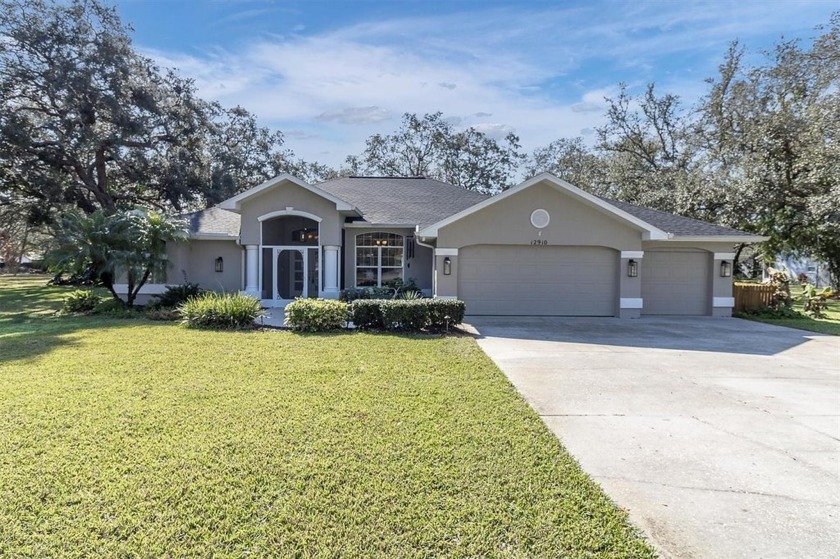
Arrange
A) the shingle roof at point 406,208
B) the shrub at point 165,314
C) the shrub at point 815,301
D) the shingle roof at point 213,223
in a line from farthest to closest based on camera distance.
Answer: the shingle roof at point 213,223 < the shrub at point 815,301 < the shingle roof at point 406,208 < the shrub at point 165,314

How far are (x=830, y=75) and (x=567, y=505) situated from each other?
2290 centimetres

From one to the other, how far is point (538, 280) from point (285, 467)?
446 inches

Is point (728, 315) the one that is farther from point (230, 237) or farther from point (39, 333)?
point (39, 333)

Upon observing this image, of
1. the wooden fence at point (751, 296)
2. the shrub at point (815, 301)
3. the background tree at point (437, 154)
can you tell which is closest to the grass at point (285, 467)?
the wooden fence at point (751, 296)

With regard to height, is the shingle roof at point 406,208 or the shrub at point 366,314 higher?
the shingle roof at point 406,208

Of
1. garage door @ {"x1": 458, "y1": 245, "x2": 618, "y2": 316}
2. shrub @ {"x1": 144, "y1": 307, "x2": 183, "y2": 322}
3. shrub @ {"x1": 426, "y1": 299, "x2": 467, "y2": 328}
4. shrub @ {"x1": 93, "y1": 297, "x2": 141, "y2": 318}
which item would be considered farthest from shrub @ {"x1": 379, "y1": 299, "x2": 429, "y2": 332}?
shrub @ {"x1": 93, "y1": 297, "x2": 141, "y2": 318}

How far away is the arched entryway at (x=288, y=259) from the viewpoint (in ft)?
51.9

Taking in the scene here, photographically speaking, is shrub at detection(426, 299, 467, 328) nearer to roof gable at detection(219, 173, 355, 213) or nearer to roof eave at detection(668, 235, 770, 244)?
roof gable at detection(219, 173, 355, 213)

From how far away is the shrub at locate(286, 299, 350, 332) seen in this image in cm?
1081

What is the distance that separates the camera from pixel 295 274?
1708cm

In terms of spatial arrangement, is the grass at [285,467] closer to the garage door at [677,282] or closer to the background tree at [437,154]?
the garage door at [677,282]

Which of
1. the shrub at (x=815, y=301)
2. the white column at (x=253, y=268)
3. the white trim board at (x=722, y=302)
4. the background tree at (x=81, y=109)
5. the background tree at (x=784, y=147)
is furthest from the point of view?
the background tree at (x=81, y=109)

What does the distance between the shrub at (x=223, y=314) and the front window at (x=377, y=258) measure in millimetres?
5433

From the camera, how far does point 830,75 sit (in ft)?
58.9
